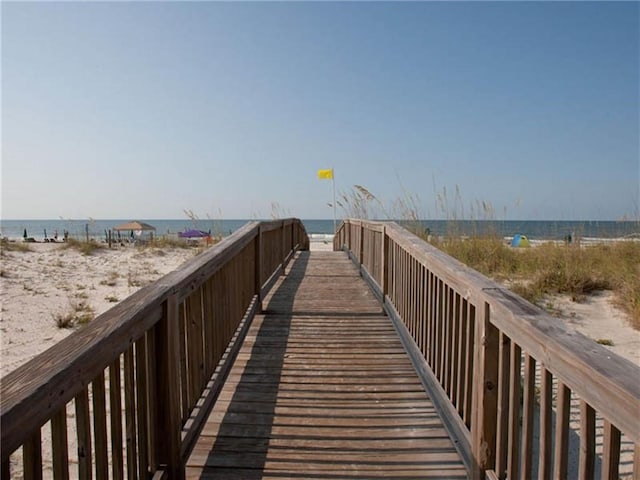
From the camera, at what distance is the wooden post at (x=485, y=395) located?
1.75m

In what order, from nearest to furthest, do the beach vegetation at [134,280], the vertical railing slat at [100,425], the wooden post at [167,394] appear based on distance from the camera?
the vertical railing slat at [100,425], the wooden post at [167,394], the beach vegetation at [134,280]

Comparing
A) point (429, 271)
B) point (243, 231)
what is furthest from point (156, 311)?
point (243, 231)

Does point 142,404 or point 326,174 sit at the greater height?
point 326,174

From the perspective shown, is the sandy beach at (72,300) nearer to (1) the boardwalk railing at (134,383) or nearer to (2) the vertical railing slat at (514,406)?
(2) the vertical railing slat at (514,406)

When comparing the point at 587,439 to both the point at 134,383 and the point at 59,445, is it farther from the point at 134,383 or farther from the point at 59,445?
the point at 134,383

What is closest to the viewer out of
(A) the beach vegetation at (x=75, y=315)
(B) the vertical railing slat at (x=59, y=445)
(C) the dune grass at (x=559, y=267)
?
(B) the vertical railing slat at (x=59, y=445)

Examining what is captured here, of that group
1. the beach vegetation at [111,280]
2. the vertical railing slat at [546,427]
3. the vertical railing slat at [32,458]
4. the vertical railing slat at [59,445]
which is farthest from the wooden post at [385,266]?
the beach vegetation at [111,280]

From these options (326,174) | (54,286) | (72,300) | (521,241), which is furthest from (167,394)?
(521,241)

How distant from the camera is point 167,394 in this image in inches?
70.6

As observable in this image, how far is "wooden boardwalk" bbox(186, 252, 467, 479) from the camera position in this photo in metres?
2.11

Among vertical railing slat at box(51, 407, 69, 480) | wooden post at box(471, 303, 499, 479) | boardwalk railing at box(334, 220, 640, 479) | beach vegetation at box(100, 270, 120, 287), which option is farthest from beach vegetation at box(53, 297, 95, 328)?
wooden post at box(471, 303, 499, 479)

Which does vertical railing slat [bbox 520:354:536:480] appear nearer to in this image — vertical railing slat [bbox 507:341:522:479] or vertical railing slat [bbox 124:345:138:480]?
vertical railing slat [bbox 507:341:522:479]

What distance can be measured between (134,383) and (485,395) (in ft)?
4.91

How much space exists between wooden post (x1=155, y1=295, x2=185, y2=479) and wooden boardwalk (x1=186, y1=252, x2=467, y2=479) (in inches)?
10.8
